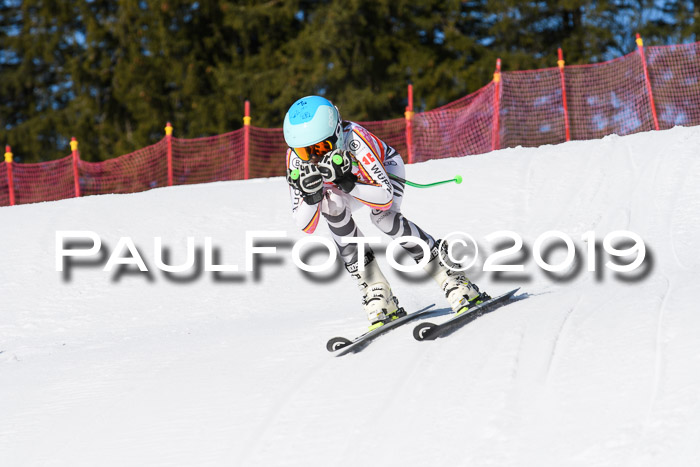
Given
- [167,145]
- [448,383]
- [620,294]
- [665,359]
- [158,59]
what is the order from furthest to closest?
[158,59], [167,145], [620,294], [448,383], [665,359]

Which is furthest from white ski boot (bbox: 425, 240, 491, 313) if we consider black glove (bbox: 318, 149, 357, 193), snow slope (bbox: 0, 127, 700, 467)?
black glove (bbox: 318, 149, 357, 193)

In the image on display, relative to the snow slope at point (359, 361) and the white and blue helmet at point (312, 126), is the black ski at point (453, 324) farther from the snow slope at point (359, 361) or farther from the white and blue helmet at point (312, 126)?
the white and blue helmet at point (312, 126)

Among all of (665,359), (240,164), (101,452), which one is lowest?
(101,452)

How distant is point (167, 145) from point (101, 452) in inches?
515

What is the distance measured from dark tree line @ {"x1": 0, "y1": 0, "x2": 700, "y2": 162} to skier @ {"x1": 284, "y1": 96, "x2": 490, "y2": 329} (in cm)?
1910

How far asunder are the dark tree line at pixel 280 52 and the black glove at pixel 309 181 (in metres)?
19.7

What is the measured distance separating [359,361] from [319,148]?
144 centimetres

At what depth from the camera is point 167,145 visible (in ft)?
57.9

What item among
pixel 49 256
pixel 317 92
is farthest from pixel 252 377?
pixel 317 92

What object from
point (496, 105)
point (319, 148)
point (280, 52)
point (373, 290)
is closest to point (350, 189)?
point (319, 148)

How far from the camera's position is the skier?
5.80 meters

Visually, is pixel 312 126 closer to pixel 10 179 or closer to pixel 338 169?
pixel 338 169

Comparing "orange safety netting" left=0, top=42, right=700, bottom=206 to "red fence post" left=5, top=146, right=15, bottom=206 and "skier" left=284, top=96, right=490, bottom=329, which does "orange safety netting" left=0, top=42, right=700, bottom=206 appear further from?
"skier" left=284, top=96, right=490, bottom=329

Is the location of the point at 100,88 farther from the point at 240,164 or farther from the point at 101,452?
the point at 101,452
